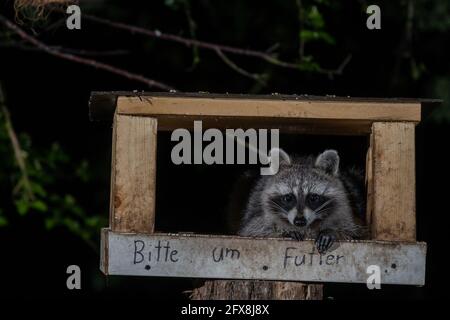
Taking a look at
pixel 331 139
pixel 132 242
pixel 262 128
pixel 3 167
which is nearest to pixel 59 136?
pixel 3 167

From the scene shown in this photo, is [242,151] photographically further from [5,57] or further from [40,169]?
[5,57]

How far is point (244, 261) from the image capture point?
15.8 feet

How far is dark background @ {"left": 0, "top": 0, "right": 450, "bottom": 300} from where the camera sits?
8719 mm

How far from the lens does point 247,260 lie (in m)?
4.81

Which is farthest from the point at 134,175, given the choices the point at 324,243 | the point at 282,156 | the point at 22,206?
the point at 22,206

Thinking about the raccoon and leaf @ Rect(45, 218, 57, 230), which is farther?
leaf @ Rect(45, 218, 57, 230)

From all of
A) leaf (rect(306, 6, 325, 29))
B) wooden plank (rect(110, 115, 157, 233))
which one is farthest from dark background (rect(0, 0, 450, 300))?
wooden plank (rect(110, 115, 157, 233))

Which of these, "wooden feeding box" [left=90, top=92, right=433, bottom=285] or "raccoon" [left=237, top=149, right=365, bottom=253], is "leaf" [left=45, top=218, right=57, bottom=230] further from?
"wooden feeding box" [left=90, top=92, right=433, bottom=285]

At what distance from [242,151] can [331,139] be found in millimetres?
2359

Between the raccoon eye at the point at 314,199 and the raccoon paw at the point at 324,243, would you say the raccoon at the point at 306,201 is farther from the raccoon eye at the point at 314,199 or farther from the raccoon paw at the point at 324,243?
the raccoon paw at the point at 324,243

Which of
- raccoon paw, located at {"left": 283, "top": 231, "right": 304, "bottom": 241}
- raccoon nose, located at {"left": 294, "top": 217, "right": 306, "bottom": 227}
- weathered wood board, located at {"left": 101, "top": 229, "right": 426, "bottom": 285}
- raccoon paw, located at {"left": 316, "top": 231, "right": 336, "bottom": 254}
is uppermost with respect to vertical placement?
raccoon nose, located at {"left": 294, "top": 217, "right": 306, "bottom": 227}

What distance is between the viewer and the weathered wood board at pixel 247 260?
4809mm

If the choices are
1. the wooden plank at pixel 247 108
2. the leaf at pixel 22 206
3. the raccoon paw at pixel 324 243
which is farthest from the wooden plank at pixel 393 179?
the leaf at pixel 22 206

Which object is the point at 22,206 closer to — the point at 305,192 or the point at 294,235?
the point at 305,192
